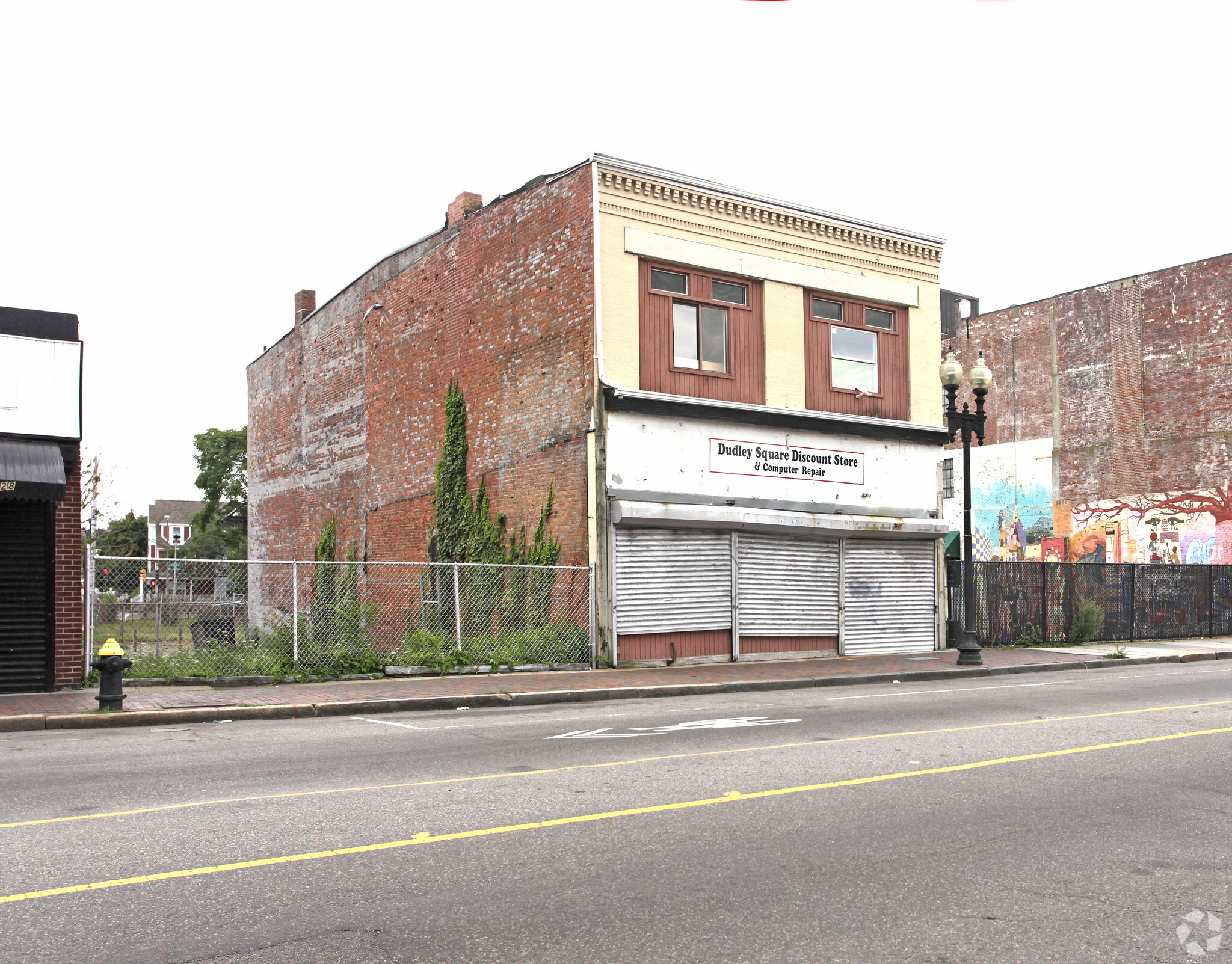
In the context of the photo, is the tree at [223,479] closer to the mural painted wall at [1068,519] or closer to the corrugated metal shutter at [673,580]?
the mural painted wall at [1068,519]

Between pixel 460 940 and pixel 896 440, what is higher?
pixel 896 440

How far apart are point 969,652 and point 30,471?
15406 mm

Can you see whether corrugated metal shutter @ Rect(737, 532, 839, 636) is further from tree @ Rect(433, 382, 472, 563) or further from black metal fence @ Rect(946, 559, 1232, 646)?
tree @ Rect(433, 382, 472, 563)

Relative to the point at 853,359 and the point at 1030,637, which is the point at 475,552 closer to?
the point at 853,359

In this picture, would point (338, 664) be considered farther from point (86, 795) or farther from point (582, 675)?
point (86, 795)

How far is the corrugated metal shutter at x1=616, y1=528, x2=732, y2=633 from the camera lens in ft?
61.3

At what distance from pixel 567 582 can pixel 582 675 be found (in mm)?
2090

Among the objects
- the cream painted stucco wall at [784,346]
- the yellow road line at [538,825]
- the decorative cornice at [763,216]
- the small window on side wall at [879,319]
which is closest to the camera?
the yellow road line at [538,825]

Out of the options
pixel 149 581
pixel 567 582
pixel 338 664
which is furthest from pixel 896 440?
pixel 149 581

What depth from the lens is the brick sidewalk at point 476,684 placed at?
1323 centimetres

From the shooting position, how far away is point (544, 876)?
18.1 ft

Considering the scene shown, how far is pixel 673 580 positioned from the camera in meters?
19.2

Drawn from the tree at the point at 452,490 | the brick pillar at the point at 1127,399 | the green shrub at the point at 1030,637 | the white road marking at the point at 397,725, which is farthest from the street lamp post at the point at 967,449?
the brick pillar at the point at 1127,399

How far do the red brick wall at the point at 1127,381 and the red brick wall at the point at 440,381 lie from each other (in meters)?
24.3
